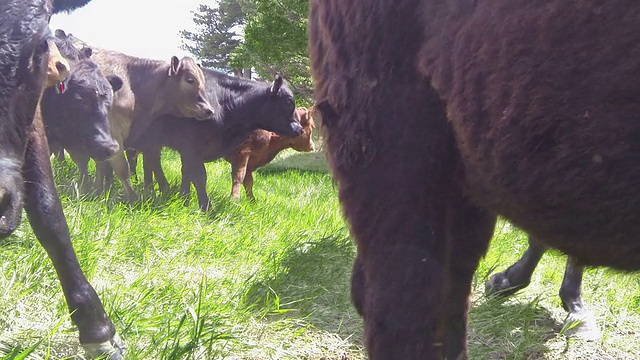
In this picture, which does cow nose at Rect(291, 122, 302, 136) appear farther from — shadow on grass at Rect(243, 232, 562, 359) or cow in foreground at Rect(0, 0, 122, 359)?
cow in foreground at Rect(0, 0, 122, 359)

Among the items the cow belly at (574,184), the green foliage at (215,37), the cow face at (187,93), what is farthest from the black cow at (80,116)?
the green foliage at (215,37)

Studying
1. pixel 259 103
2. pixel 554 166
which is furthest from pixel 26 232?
pixel 259 103

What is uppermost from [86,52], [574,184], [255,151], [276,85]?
[86,52]

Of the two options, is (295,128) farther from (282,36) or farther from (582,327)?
(582,327)

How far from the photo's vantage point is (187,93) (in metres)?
6.30

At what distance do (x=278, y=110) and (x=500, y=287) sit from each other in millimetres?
5136

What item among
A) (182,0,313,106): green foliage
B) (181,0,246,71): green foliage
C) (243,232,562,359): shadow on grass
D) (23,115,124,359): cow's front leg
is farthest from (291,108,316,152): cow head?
(181,0,246,71): green foliage

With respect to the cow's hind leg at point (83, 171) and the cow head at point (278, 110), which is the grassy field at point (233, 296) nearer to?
the cow's hind leg at point (83, 171)

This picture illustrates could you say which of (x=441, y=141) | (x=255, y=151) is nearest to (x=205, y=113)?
(x=255, y=151)

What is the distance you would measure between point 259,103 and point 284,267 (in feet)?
15.5

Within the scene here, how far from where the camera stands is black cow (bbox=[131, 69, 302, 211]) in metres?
6.26

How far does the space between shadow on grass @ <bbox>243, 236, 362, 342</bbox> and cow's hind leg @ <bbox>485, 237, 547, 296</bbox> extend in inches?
34.7

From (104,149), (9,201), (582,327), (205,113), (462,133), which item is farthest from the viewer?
(205,113)

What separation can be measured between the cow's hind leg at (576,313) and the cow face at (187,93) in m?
4.34
